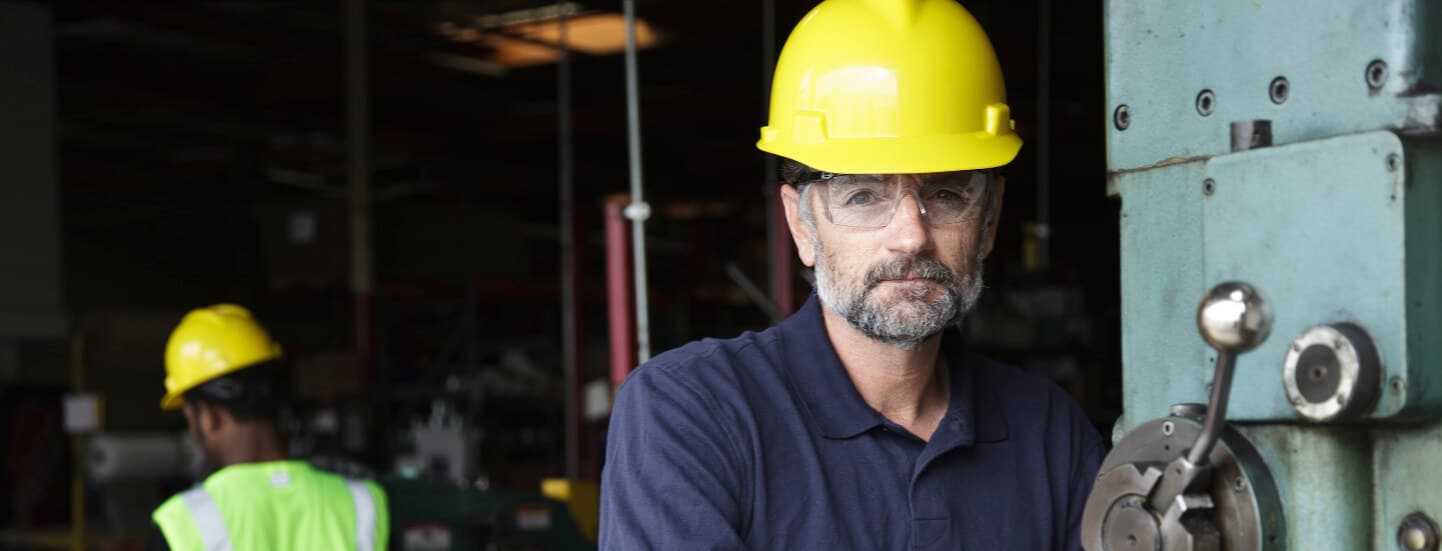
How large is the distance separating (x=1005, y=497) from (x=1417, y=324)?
0.73 metres

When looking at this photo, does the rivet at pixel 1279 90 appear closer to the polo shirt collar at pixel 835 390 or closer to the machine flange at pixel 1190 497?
the machine flange at pixel 1190 497

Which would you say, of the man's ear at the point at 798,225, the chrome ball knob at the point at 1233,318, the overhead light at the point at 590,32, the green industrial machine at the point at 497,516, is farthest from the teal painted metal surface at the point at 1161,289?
the overhead light at the point at 590,32

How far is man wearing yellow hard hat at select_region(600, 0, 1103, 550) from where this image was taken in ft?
5.60

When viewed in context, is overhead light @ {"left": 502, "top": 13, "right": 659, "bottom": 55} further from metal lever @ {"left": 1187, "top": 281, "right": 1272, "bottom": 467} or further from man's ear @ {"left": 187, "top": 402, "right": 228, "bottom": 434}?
metal lever @ {"left": 1187, "top": 281, "right": 1272, "bottom": 467}

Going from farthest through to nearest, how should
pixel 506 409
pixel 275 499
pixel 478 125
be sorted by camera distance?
pixel 478 125
pixel 506 409
pixel 275 499

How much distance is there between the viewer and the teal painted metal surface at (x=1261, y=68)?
121cm

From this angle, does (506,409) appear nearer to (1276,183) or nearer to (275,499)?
(275,499)

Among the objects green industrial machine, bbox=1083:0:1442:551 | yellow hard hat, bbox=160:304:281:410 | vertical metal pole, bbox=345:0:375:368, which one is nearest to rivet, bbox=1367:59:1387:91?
green industrial machine, bbox=1083:0:1442:551

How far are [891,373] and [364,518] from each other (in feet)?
7.00

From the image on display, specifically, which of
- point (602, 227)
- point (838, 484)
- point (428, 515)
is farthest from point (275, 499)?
point (602, 227)

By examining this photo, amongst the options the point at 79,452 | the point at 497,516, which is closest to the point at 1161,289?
the point at 497,516

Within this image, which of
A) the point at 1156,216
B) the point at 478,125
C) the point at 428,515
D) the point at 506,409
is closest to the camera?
the point at 1156,216

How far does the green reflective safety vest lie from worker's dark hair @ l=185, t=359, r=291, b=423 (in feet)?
0.55

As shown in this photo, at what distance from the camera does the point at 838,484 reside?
Answer: 1762 millimetres
